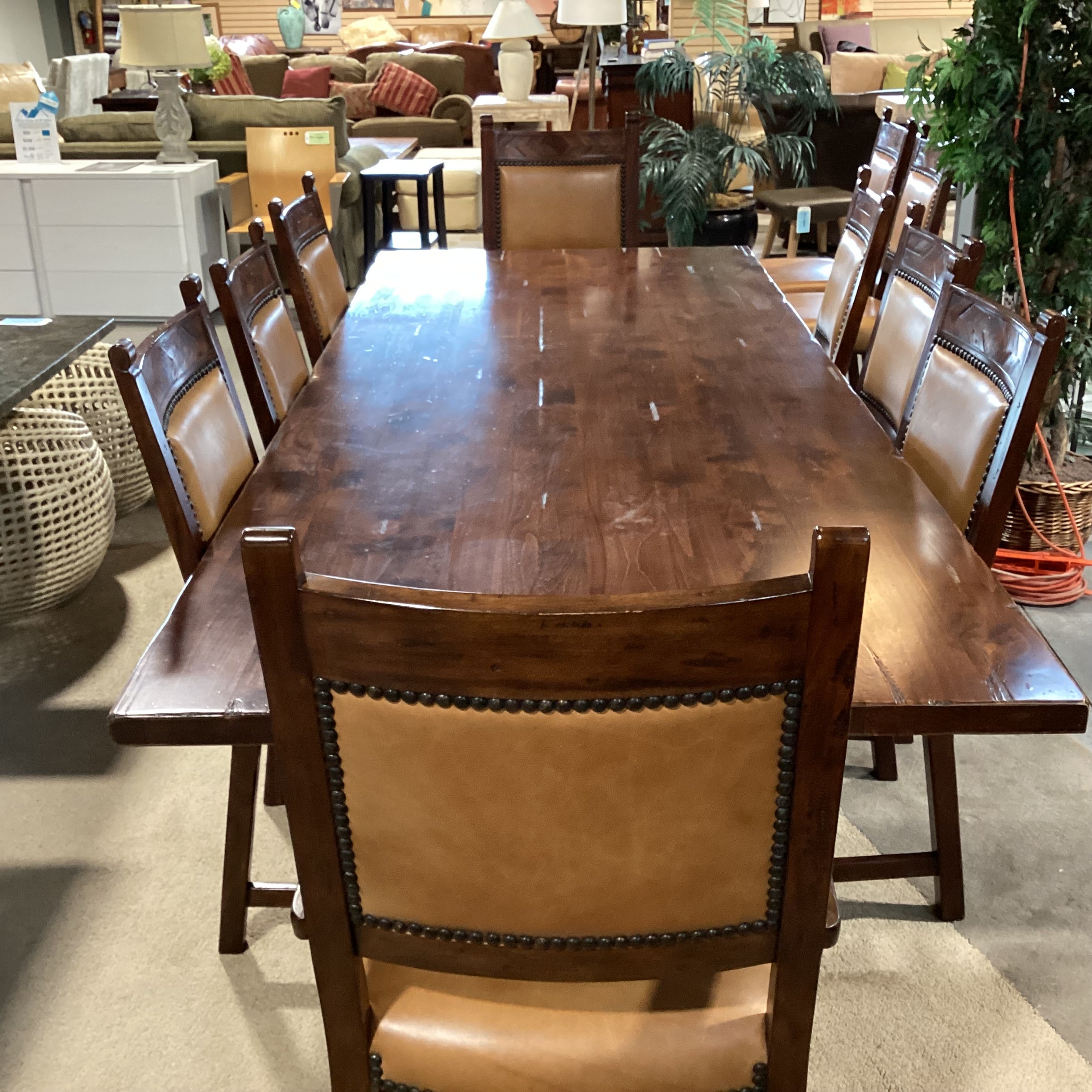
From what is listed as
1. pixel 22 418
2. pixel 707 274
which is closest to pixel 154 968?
pixel 22 418

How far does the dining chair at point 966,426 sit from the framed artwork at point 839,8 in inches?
405

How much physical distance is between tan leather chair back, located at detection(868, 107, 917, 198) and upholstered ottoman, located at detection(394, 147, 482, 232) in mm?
3227

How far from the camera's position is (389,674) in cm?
72

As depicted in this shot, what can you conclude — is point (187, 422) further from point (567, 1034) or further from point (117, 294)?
point (117, 294)

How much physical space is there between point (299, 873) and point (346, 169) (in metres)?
5.01

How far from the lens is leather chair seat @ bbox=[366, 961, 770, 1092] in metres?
0.94

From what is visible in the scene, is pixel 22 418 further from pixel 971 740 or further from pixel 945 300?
pixel 971 740

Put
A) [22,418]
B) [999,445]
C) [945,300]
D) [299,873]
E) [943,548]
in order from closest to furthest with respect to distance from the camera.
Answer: [299,873] → [943,548] → [999,445] → [945,300] → [22,418]

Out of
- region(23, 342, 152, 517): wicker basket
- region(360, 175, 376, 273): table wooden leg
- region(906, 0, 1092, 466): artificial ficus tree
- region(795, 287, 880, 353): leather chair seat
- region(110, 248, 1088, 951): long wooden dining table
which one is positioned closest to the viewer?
region(110, 248, 1088, 951): long wooden dining table

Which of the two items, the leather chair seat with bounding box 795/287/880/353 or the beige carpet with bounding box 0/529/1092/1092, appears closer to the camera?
the beige carpet with bounding box 0/529/1092/1092

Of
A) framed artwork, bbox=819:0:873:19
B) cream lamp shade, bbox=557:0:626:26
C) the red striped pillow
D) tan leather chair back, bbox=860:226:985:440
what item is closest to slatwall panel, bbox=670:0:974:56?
framed artwork, bbox=819:0:873:19

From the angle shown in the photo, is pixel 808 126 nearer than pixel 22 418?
No

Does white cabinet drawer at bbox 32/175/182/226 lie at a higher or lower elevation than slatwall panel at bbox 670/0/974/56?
lower

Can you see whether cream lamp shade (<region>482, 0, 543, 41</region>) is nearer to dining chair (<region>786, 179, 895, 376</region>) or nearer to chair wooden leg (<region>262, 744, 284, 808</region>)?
dining chair (<region>786, 179, 895, 376</region>)
